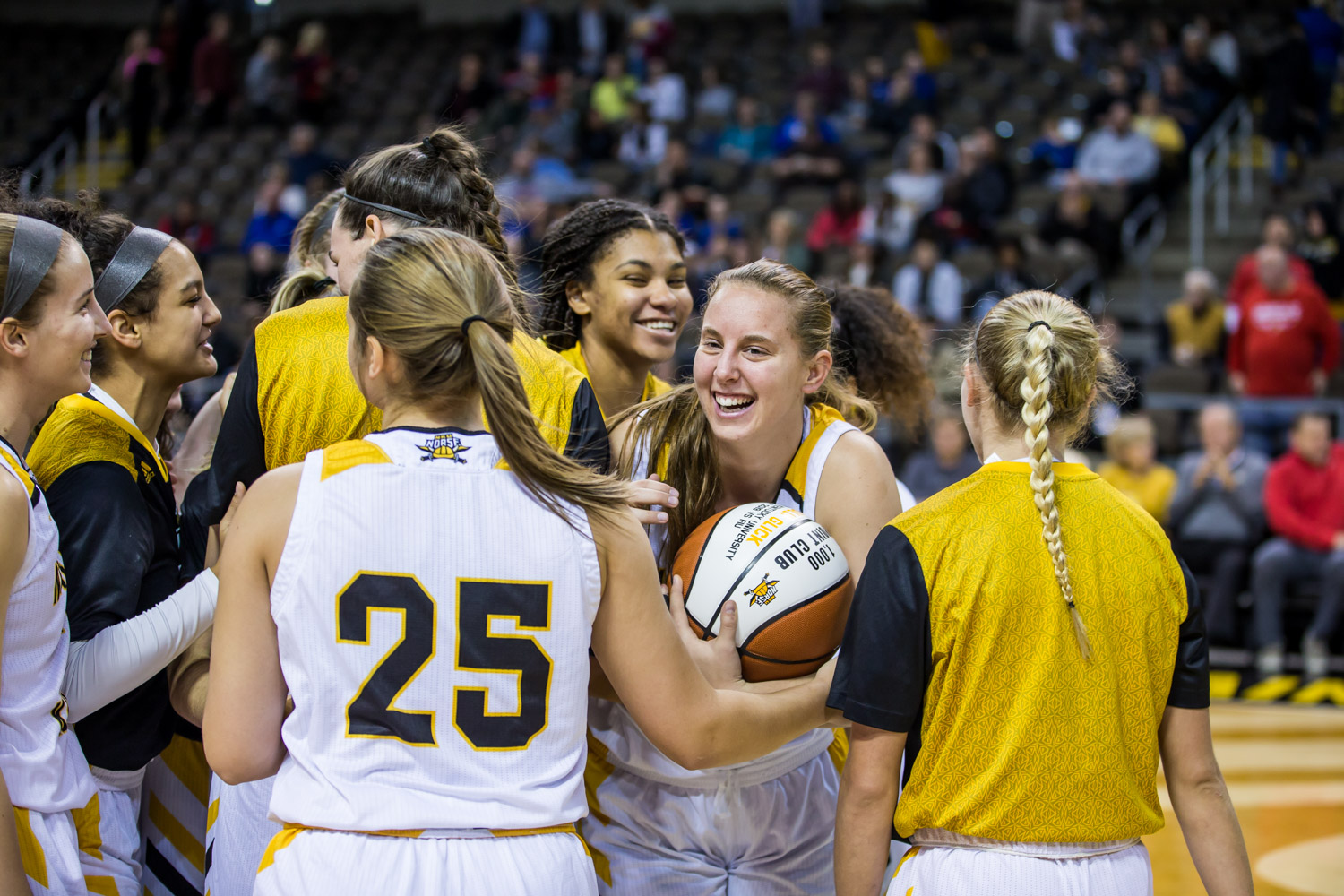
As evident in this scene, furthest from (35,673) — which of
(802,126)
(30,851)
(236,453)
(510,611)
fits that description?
(802,126)

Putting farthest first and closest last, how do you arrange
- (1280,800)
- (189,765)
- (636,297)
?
(1280,800), (636,297), (189,765)

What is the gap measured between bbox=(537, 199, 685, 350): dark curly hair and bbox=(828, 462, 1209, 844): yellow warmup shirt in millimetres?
1538

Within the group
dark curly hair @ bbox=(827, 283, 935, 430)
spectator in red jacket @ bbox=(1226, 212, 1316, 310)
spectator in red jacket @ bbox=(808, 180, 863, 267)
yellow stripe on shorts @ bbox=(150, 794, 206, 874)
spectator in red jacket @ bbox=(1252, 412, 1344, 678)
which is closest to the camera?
yellow stripe on shorts @ bbox=(150, 794, 206, 874)

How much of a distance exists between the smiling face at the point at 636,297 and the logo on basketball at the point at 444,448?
1.54 m

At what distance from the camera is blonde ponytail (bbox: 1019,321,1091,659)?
1993 millimetres

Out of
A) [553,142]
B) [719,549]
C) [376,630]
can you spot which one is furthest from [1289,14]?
[376,630]

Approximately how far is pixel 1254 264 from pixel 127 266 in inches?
353

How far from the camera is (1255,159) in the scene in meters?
12.5

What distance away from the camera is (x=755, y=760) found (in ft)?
7.88

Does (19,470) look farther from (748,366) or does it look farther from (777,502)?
(777,502)

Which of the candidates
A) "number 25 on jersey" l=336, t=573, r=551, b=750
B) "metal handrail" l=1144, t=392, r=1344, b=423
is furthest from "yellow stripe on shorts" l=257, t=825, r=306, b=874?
"metal handrail" l=1144, t=392, r=1344, b=423

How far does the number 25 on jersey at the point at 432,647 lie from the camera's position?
1.74m

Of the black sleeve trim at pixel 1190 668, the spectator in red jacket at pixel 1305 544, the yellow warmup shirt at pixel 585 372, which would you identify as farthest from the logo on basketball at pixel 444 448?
the spectator in red jacket at pixel 1305 544

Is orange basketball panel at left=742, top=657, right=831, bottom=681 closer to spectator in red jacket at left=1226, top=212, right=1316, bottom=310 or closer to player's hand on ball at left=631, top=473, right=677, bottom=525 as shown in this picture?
player's hand on ball at left=631, top=473, right=677, bottom=525
